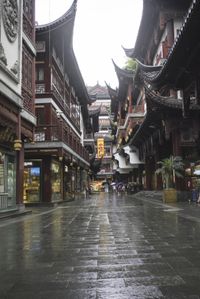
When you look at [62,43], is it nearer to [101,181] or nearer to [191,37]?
[191,37]

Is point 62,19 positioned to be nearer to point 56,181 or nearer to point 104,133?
point 56,181

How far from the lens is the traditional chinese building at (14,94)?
16.8m

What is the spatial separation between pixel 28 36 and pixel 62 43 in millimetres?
10123

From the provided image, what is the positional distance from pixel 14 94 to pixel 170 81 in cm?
687

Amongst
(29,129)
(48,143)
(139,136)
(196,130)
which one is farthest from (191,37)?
(139,136)

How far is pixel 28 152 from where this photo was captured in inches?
1112

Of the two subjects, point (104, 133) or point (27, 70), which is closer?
point (27, 70)

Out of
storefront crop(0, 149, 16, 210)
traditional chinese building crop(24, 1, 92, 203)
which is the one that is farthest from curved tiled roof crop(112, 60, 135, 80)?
storefront crop(0, 149, 16, 210)

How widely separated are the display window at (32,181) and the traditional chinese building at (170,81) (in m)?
8.30

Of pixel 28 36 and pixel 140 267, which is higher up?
pixel 28 36

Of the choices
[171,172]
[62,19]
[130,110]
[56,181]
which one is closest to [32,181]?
[56,181]

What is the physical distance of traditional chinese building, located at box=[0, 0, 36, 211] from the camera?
16797 millimetres

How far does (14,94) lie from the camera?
693 inches

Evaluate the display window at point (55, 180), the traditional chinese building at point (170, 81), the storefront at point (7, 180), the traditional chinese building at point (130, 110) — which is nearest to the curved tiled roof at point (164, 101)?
the traditional chinese building at point (170, 81)
